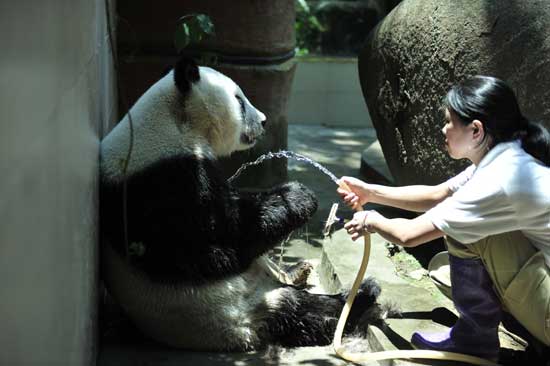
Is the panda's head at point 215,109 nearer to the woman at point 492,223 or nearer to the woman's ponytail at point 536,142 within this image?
the woman at point 492,223

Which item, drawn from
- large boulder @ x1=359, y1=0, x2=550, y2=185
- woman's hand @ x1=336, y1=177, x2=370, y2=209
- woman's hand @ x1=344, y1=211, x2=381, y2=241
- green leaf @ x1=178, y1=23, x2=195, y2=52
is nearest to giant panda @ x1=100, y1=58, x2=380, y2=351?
green leaf @ x1=178, y1=23, x2=195, y2=52

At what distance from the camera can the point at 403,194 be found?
3939 mm

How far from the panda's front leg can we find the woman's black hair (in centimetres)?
121

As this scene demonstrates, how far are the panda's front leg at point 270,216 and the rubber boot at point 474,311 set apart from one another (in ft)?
3.43

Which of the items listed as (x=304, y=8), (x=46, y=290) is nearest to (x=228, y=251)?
(x=46, y=290)

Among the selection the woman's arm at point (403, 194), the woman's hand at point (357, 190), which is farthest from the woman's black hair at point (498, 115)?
the woman's hand at point (357, 190)

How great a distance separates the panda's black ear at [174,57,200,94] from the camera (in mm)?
4012

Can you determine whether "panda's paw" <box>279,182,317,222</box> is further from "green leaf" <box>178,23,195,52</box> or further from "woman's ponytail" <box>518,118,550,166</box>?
"woman's ponytail" <box>518,118,550,166</box>

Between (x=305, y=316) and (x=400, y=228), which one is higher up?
(x=400, y=228)

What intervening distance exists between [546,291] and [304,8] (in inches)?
375

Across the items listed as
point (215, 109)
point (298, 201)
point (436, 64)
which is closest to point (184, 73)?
point (215, 109)

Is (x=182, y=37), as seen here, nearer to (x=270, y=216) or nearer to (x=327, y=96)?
(x=270, y=216)

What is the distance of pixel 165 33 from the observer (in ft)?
20.5

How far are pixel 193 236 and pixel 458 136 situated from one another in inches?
56.2
